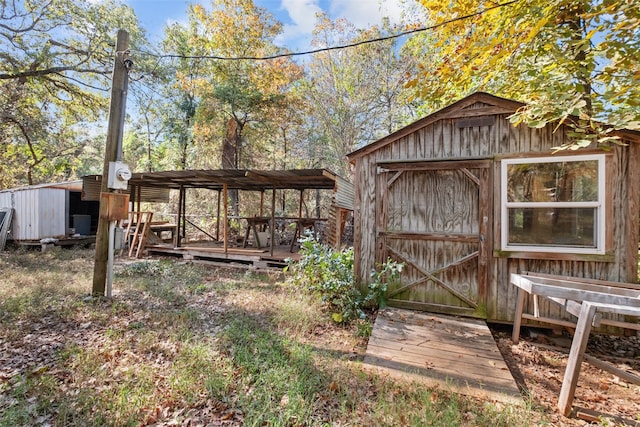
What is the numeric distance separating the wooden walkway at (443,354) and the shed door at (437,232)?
378mm

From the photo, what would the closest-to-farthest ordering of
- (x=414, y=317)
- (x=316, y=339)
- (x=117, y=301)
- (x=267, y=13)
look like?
(x=316, y=339), (x=414, y=317), (x=117, y=301), (x=267, y=13)

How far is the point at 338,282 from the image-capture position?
440 cm

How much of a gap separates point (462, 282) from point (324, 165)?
11614 millimetres

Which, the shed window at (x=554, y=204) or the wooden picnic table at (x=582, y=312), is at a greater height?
the shed window at (x=554, y=204)

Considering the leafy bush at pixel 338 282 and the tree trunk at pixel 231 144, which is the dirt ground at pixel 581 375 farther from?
the tree trunk at pixel 231 144

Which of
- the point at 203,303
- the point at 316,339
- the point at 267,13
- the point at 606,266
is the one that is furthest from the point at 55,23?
the point at 606,266

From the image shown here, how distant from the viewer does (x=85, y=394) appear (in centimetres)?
235

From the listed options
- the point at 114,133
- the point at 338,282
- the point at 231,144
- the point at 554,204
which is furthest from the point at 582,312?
the point at 231,144

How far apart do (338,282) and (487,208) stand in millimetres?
2466

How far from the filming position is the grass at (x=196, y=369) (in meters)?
2.18

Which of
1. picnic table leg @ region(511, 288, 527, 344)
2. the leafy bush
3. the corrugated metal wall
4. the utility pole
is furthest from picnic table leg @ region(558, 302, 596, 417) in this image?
the corrugated metal wall

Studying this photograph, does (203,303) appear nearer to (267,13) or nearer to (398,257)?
(398,257)

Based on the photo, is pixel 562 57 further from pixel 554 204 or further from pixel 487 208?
pixel 487 208

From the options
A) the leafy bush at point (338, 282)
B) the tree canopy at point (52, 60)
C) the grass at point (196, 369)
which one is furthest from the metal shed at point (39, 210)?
the leafy bush at point (338, 282)
